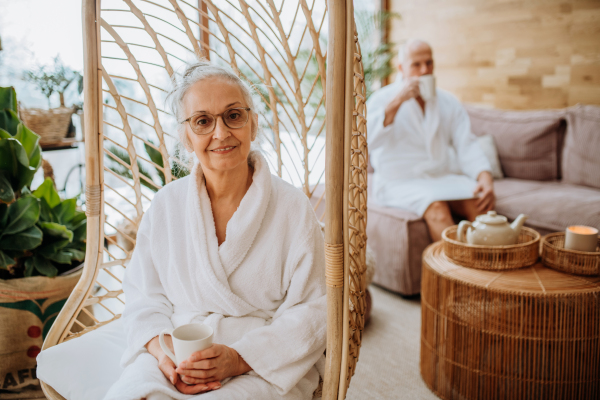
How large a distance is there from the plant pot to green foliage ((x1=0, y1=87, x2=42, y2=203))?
0.99 feet

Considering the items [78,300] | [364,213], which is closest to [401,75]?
[364,213]

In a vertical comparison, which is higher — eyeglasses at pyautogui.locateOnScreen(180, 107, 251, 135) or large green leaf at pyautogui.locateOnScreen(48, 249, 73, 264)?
eyeglasses at pyautogui.locateOnScreen(180, 107, 251, 135)

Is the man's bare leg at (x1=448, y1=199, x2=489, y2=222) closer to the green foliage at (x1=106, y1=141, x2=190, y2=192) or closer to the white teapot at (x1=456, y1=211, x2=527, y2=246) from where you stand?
the white teapot at (x1=456, y1=211, x2=527, y2=246)

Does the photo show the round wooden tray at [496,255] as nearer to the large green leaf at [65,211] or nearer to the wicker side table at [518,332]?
the wicker side table at [518,332]

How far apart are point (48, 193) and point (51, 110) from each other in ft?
2.89

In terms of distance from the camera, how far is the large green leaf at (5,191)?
5.09ft

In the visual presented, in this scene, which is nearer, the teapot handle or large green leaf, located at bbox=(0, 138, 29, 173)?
large green leaf, located at bbox=(0, 138, 29, 173)

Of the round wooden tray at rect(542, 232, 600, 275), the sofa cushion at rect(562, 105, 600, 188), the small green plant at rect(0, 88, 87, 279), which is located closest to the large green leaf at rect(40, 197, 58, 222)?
the small green plant at rect(0, 88, 87, 279)

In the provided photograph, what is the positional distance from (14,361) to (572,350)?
71.5 inches

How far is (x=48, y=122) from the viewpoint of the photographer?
8.32 ft

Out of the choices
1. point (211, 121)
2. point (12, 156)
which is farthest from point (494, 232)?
point (12, 156)

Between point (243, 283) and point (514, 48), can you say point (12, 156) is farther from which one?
point (514, 48)

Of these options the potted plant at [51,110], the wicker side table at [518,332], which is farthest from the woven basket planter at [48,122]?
the wicker side table at [518,332]

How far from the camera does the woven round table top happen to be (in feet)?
4.57
